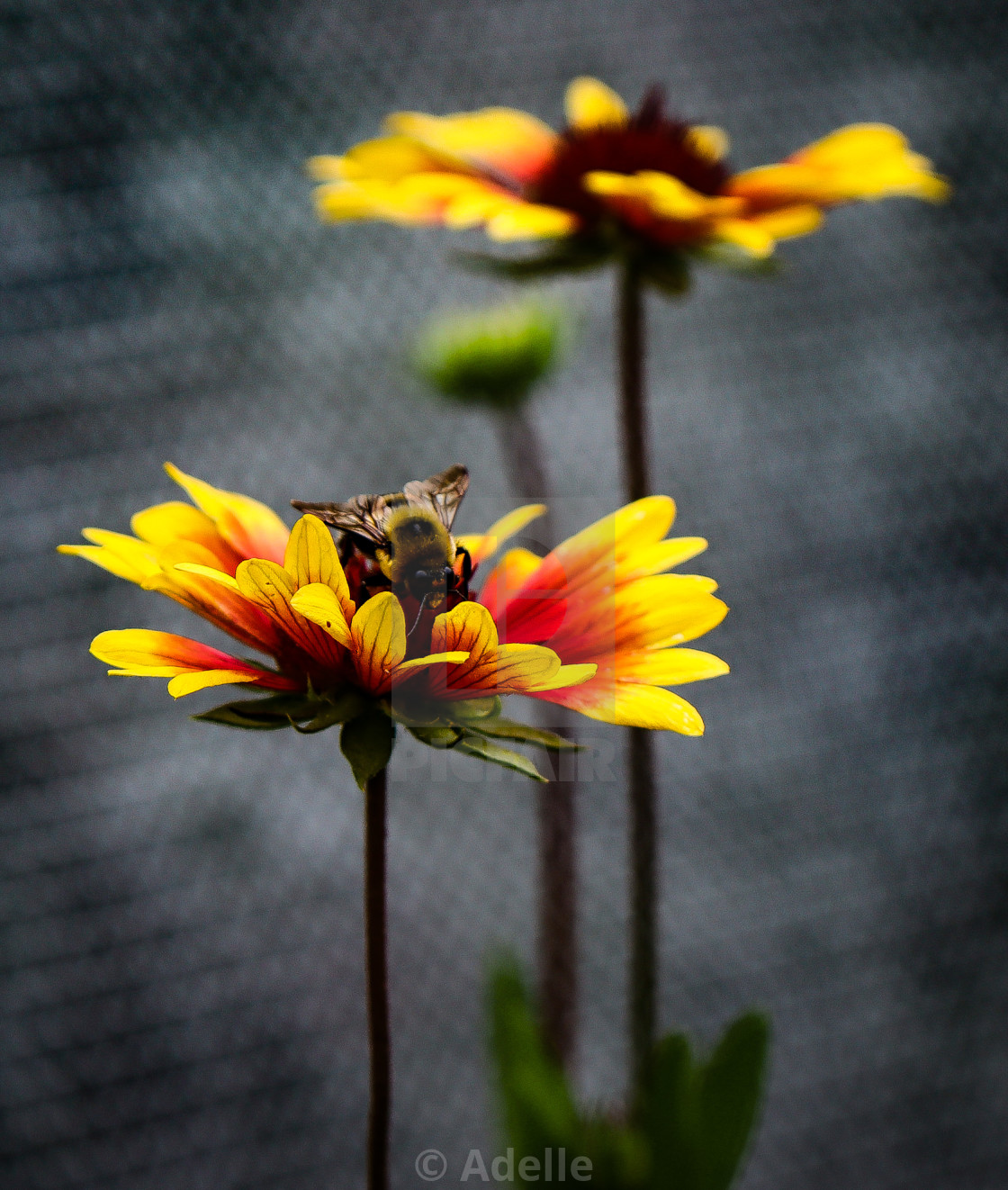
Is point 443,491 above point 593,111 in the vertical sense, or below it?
below

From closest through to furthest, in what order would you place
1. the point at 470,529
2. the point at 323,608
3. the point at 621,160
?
the point at 323,608
the point at 621,160
the point at 470,529

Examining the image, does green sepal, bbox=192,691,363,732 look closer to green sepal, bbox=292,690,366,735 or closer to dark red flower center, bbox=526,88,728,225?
green sepal, bbox=292,690,366,735

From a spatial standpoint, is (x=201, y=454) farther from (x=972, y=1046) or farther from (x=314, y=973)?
(x=972, y=1046)

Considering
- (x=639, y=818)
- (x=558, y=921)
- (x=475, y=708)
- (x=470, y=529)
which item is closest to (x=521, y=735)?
(x=475, y=708)

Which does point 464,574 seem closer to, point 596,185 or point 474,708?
point 474,708

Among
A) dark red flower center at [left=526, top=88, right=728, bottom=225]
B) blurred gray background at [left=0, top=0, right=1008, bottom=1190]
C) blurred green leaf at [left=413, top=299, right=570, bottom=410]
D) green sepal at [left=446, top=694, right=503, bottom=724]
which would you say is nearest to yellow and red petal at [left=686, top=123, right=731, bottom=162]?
dark red flower center at [left=526, top=88, right=728, bottom=225]

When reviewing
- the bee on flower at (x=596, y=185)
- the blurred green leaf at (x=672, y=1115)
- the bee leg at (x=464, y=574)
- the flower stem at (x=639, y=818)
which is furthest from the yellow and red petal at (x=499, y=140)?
the blurred green leaf at (x=672, y=1115)
